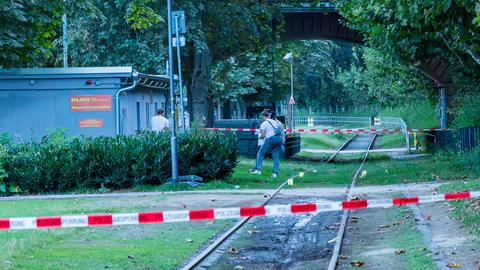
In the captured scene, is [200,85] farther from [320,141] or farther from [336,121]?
[336,121]

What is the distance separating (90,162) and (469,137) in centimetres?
1359

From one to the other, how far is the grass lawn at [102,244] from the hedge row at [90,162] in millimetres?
4656

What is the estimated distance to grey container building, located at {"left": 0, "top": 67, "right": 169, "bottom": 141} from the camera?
85.3 ft

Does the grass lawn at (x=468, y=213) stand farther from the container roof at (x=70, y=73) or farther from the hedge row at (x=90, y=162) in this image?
the container roof at (x=70, y=73)

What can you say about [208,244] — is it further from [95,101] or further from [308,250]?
[95,101]

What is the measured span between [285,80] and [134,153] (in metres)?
43.4

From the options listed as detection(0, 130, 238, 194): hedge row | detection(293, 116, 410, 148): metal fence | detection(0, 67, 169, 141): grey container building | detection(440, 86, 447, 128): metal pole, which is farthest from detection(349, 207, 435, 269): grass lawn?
detection(293, 116, 410, 148): metal fence

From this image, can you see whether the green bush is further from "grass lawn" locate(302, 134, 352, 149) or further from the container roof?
"grass lawn" locate(302, 134, 352, 149)

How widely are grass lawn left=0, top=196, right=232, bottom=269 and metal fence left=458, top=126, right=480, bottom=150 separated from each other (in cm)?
1430

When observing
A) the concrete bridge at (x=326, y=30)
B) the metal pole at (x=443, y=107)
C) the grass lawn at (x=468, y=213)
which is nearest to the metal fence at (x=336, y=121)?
the concrete bridge at (x=326, y=30)

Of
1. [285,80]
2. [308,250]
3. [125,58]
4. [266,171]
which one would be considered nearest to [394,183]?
[266,171]

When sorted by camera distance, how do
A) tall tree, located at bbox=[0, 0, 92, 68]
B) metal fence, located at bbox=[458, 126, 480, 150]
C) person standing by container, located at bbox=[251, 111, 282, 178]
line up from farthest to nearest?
metal fence, located at bbox=[458, 126, 480, 150] → tall tree, located at bbox=[0, 0, 92, 68] → person standing by container, located at bbox=[251, 111, 282, 178]

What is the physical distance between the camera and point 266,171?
29.9 m

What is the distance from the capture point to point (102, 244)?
14.0m
